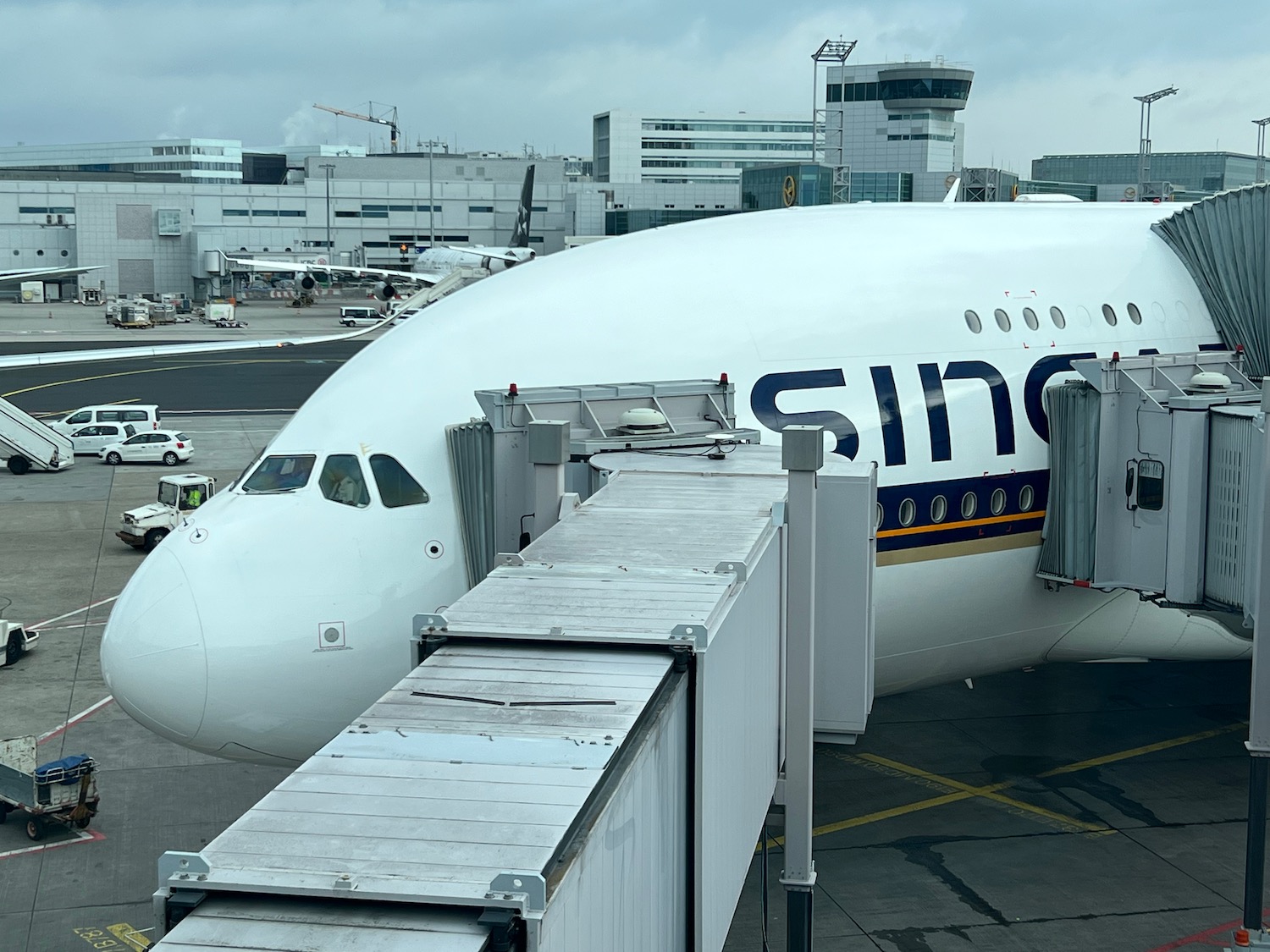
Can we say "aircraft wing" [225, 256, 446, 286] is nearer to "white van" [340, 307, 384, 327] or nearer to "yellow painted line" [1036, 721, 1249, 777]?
"white van" [340, 307, 384, 327]

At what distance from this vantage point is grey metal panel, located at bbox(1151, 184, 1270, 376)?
20.6m

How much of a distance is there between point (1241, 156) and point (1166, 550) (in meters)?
115

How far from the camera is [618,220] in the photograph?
543 ft

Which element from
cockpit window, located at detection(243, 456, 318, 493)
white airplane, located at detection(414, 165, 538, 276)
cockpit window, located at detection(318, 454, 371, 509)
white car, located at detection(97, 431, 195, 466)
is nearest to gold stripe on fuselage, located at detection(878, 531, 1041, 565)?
cockpit window, located at detection(318, 454, 371, 509)

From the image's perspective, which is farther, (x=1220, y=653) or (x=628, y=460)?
(x=1220, y=653)

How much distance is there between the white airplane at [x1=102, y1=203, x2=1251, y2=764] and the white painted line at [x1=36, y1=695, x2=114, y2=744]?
41.5 feet

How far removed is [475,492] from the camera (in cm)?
1482

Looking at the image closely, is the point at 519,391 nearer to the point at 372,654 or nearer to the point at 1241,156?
the point at 372,654

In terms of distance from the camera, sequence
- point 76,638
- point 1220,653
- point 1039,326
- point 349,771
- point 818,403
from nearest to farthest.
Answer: point 349,771
point 818,403
point 1039,326
point 1220,653
point 76,638

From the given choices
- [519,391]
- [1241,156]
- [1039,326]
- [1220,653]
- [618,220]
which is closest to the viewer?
[519,391]

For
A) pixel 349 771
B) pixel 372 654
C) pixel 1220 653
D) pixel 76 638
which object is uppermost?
pixel 349 771

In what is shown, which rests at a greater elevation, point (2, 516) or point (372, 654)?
point (372, 654)

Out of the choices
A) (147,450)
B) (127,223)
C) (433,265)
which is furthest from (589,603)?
(127,223)

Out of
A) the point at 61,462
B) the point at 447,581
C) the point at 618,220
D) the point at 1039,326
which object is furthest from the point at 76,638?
the point at 618,220
